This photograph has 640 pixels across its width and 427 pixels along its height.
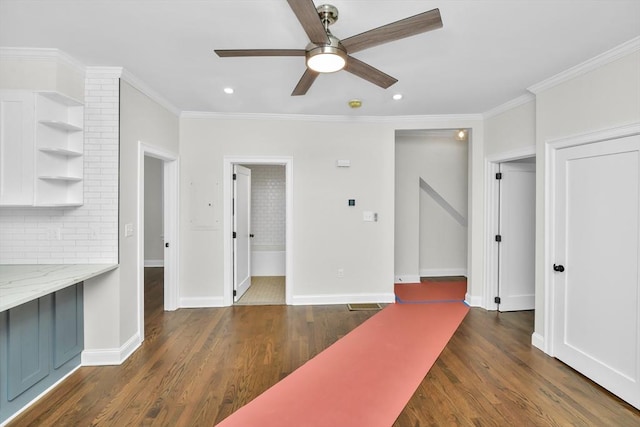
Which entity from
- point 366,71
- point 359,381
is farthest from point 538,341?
point 366,71

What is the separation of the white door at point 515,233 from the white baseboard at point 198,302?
3918 mm

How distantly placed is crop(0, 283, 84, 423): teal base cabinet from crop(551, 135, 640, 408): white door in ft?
14.4

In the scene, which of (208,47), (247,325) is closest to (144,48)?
(208,47)

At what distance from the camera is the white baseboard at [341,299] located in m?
4.32

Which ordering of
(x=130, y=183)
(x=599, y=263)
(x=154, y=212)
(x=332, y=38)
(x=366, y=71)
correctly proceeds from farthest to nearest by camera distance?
1. (x=154, y=212)
2. (x=130, y=183)
3. (x=599, y=263)
4. (x=366, y=71)
5. (x=332, y=38)

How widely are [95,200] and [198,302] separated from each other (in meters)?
1.98

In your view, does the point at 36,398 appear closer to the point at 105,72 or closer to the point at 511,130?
the point at 105,72

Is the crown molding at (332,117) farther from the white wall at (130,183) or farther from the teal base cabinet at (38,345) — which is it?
the teal base cabinet at (38,345)

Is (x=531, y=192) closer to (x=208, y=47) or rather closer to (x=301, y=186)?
(x=301, y=186)

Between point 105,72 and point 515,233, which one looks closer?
point 105,72

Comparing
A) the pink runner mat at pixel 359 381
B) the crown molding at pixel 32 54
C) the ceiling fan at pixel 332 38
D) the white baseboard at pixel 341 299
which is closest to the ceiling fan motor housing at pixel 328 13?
the ceiling fan at pixel 332 38

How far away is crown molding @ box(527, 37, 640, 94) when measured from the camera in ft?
7.45

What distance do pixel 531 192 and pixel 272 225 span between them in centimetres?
439

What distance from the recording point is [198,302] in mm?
4176
